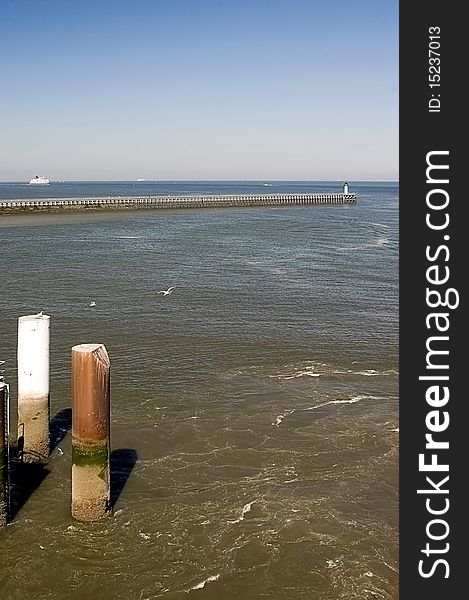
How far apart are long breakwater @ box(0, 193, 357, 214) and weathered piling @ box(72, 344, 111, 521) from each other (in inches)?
3604

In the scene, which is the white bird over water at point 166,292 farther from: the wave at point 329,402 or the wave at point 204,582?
the wave at point 204,582

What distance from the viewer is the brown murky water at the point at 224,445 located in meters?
12.9

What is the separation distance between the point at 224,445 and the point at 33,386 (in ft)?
16.3

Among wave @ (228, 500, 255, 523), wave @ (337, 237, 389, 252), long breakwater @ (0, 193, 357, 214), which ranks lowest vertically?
wave @ (228, 500, 255, 523)

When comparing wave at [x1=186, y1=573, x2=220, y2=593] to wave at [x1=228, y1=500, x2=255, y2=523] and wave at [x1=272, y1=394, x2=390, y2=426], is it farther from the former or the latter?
wave at [x1=272, y1=394, x2=390, y2=426]

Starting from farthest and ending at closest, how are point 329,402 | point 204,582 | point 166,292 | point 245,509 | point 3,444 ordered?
1. point 166,292
2. point 329,402
3. point 245,509
4. point 3,444
5. point 204,582

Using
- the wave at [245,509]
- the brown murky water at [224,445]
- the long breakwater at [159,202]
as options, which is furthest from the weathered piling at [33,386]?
the long breakwater at [159,202]

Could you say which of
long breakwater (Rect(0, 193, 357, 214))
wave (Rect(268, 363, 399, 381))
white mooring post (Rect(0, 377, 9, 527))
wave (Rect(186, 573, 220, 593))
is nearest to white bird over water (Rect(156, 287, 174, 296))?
wave (Rect(268, 363, 399, 381))

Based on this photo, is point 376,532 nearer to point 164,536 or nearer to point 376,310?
point 164,536

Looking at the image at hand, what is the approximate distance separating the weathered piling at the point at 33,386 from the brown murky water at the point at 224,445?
29.4 inches

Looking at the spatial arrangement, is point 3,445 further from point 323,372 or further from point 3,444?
point 323,372

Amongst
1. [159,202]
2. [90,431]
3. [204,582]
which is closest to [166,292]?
[90,431]

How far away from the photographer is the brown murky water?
1295 centimetres

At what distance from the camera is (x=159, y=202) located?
402ft
